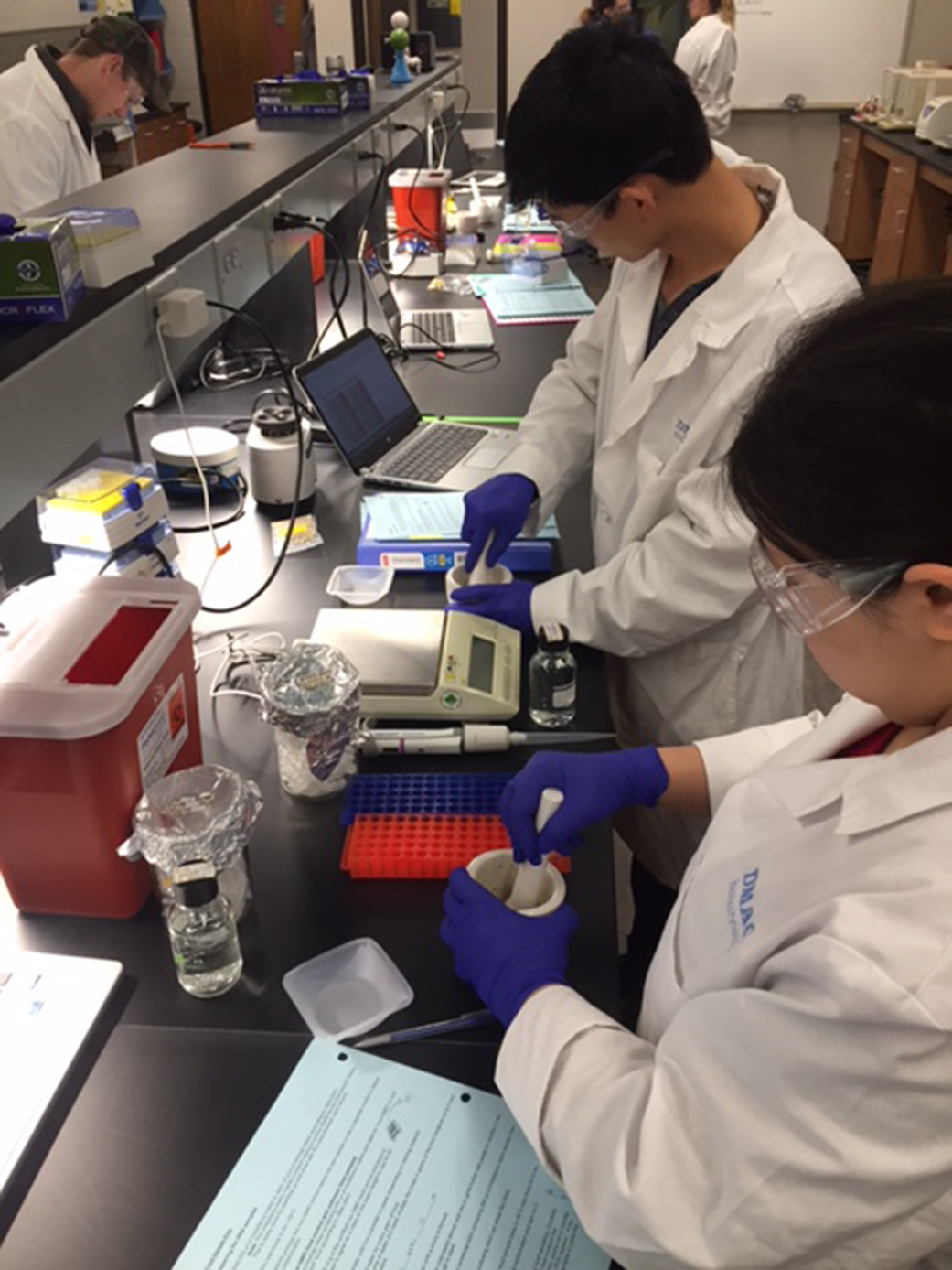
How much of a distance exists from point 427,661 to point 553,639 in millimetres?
165

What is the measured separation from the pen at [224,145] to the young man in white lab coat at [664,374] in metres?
0.93

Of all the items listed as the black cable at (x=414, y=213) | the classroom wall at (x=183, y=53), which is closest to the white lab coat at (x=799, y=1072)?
the black cable at (x=414, y=213)

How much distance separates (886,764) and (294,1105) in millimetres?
546

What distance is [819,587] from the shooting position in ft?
2.11

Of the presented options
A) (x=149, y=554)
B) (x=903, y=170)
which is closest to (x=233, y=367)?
(x=149, y=554)

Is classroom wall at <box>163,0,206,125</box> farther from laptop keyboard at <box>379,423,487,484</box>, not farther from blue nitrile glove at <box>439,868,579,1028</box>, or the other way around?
blue nitrile glove at <box>439,868,579,1028</box>

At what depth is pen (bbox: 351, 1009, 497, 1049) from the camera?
0.87m

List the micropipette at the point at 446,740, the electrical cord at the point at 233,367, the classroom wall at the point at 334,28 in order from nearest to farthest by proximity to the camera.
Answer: the micropipette at the point at 446,740, the electrical cord at the point at 233,367, the classroom wall at the point at 334,28

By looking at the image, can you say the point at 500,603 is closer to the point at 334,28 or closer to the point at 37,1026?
the point at 37,1026

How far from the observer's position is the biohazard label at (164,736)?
3.19 feet

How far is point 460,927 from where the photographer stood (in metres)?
0.89

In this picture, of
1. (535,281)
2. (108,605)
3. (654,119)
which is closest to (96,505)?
(108,605)

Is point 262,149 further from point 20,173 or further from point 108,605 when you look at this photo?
point 20,173

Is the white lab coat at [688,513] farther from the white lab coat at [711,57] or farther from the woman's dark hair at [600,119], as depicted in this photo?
the white lab coat at [711,57]
